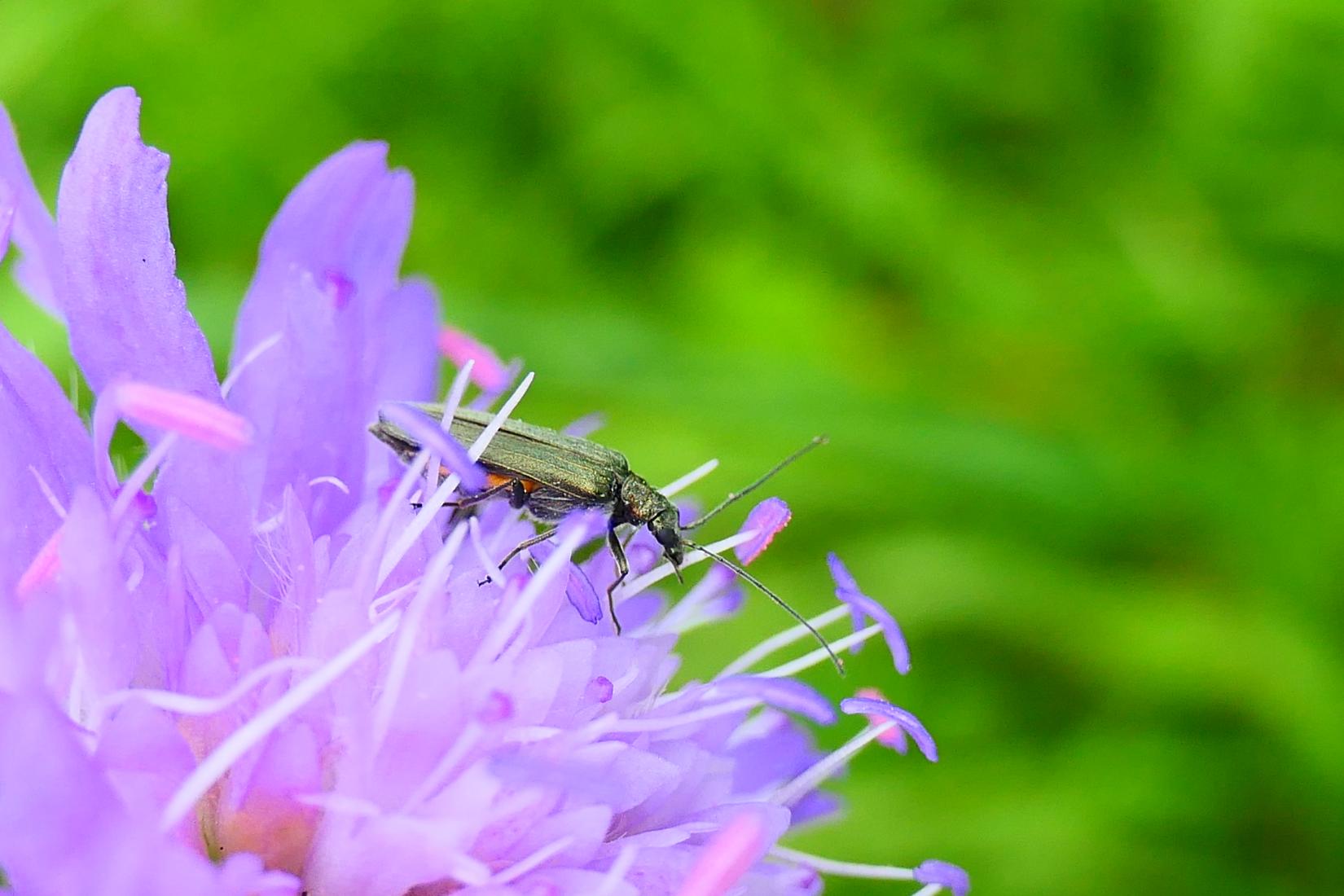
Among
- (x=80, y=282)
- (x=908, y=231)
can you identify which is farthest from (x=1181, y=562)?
(x=80, y=282)

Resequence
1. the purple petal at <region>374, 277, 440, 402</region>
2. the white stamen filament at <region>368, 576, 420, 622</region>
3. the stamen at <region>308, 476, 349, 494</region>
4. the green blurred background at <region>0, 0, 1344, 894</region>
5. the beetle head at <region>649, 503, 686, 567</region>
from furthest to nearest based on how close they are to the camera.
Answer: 1. the green blurred background at <region>0, 0, 1344, 894</region>
2. the beetle head at <region>649, 503, 686, 567</region>
3. the purple petal at <region>374, 277, 440, 402</region>
4. the stamen at <region>308, 476, 349, 494</region>
5. the white stamen filament at <region>368, 576, 420, 622</region>

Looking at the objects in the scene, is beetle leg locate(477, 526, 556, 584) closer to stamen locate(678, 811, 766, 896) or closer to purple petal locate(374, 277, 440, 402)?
purple petal locate(374, 277, 440, 402)

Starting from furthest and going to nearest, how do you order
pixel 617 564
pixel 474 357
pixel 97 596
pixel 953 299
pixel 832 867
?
pixel 953 299
pixel 474 357
pixel 617 564
pixel 832 867
pixel 97 596

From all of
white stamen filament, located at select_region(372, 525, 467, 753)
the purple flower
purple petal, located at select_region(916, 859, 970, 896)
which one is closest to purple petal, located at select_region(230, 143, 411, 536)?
the purple flower

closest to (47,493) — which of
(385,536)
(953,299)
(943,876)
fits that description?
(385,536)

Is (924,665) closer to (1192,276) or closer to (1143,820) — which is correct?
(1143,820)

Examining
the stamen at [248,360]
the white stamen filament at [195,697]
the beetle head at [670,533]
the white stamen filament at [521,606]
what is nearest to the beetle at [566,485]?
the beetle head at [670,533]

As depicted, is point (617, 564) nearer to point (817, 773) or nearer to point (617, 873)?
point (817, 773)
